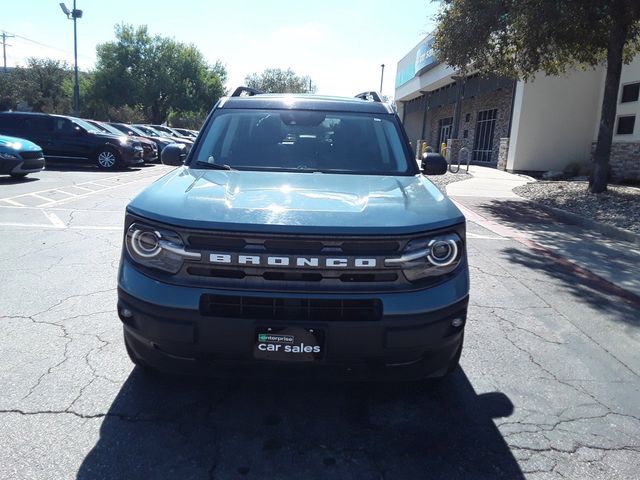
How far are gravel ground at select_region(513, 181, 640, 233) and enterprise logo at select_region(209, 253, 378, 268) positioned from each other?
8.35 m

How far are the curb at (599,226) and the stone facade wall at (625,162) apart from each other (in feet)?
21.4

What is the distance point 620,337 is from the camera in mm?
4453

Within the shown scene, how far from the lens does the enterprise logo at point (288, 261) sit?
252 centimetres

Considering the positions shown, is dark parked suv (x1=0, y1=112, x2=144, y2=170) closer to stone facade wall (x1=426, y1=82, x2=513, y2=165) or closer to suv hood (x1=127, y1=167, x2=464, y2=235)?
stone facade wall (x1=426, y1=82, x2=513, y2=165)

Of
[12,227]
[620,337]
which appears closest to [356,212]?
[620,337]

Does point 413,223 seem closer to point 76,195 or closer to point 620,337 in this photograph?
point 620,337

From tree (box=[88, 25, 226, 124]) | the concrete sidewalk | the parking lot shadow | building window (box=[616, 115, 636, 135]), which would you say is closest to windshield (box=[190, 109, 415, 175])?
the concrete sidewalk

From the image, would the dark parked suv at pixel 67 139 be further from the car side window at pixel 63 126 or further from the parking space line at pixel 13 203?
the parking space line at pixel 13 203

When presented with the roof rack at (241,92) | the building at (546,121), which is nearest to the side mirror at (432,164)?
the roof rack at (241,92)

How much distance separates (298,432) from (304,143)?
220 cm

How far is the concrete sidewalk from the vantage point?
662 cm

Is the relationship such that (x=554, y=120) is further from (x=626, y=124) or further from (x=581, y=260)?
(x=581, y=260)

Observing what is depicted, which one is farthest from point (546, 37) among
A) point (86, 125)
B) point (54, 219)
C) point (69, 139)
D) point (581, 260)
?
point (69, 139)

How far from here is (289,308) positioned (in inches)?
99.5
